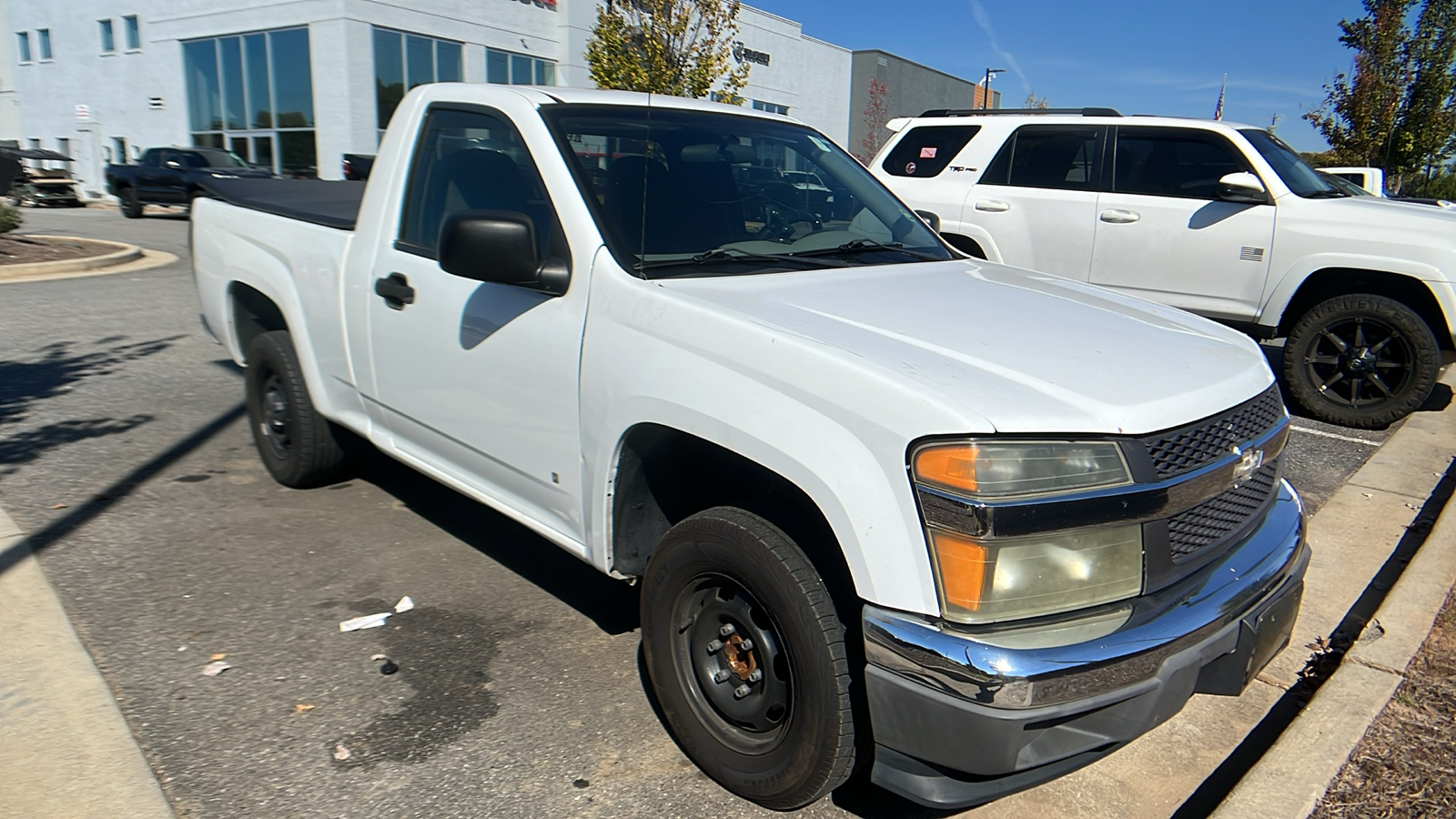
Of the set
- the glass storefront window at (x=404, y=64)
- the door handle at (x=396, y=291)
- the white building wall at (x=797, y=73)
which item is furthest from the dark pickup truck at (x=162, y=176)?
the door handle at (x=396, y=291)

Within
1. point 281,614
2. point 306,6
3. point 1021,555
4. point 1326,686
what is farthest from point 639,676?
point 306,6

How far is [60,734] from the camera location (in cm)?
293

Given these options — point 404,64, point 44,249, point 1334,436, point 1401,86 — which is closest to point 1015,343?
point 1334,436

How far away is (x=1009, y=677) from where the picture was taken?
2.09 meters

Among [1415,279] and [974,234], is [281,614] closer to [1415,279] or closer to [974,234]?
[974,234]

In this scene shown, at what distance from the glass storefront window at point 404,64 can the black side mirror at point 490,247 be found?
2383 cm

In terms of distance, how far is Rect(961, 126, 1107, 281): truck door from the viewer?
766cm

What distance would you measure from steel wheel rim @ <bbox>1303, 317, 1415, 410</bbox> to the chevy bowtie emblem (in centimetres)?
488

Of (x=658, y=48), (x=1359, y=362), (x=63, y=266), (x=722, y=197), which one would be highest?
(x=658, y=48)

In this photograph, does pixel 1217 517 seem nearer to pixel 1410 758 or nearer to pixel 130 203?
pixel 1410 758

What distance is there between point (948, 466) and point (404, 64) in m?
26.6

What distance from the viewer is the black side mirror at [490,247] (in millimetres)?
2938

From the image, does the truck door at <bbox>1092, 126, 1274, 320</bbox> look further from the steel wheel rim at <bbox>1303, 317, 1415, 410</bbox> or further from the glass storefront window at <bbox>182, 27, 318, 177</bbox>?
→ the glass storefront window at <bbox>182, 27, 318, 177</bbox>

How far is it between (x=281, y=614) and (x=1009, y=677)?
2801mm
